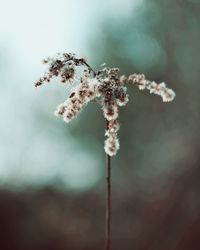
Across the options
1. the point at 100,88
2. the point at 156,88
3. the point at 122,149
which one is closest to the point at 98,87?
the point at 100,88

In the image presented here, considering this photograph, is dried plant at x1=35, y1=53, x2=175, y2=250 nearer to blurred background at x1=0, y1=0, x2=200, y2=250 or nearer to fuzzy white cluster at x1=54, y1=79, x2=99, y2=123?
fuzzy white cluster at x1=54, y1=79, x2=99, y2=123

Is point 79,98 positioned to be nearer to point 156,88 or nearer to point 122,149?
point 156,88

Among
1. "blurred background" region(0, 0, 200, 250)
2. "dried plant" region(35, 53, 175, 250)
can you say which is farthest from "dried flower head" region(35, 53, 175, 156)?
"blurred background" region(0, 0, 200, 250)

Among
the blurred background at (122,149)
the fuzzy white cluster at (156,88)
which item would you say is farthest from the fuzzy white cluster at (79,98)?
the blurred background at (122,149)

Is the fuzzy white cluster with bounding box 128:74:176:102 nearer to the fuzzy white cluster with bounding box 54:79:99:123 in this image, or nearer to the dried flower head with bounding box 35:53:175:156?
the dried flower head with bounding box 35:53:175:156

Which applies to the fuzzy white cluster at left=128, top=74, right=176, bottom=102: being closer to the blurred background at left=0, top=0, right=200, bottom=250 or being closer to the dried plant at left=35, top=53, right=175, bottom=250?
the dried plant at left=35, top=53, right=175, bottom=250

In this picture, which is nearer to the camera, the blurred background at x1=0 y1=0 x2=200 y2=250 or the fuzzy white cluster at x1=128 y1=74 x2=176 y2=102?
the fuzzy white cluster at x1=128 y1=74 x2=176 y2=102

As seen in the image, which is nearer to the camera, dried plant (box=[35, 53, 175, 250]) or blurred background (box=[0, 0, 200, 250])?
dried plant (box=[35, 53, 175, 250])

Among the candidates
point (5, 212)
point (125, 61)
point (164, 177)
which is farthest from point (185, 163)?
point (5, 212)

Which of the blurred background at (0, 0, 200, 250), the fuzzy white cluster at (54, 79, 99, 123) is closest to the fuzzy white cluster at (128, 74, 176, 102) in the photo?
the fuzzy white cluster at (54, 79, 99, 123)
